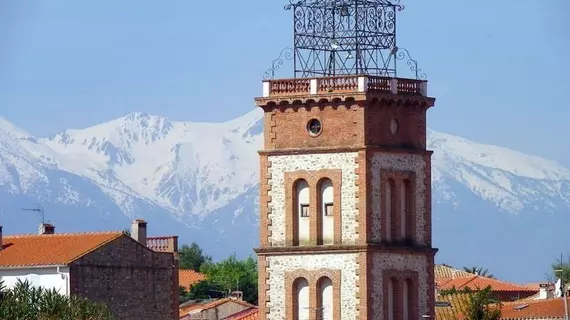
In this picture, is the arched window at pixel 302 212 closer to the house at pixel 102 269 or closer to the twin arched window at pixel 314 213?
the twin arched window at pixel 314 213

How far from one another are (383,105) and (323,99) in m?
2.30

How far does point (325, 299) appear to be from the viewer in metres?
94.6

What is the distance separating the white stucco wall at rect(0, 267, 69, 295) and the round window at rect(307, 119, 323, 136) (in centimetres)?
1202

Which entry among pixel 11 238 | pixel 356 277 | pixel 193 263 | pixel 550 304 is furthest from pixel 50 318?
pixel 193 263

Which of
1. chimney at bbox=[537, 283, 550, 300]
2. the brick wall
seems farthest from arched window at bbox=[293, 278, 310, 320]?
chimney at bbox=[537, 283, 550, 300]

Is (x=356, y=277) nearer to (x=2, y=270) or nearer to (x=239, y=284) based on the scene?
(x=2, y=270)

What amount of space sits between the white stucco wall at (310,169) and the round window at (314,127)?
0.86m

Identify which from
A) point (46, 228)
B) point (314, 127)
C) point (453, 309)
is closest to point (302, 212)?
point (314, 127)

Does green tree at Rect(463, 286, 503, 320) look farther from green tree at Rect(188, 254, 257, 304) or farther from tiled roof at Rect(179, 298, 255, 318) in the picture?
green tree at Rect(188, 254, 257, 304)

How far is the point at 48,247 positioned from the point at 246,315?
16.2 meters

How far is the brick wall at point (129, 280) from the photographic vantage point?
336ft

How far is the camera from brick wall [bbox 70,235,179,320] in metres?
102

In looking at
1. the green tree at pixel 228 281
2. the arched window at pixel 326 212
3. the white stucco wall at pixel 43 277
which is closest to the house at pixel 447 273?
the green tree at pixel 228 281

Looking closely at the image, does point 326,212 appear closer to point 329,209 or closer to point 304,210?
point 329,209
